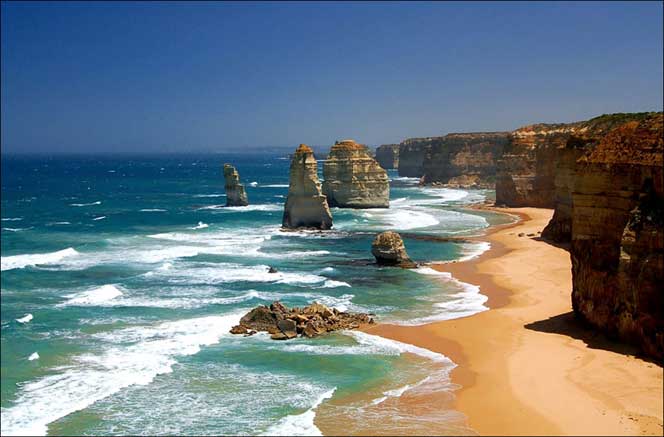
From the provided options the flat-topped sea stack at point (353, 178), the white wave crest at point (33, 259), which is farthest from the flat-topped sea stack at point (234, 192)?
the white wave crest at point (33, 259)

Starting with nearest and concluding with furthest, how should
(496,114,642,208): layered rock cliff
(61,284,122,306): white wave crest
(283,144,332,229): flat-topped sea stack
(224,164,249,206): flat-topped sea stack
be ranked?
(61,284,122,306): white wave crest, (283,144,332,229): flat-topped sea stack, (496,114,642,208): layered rock cliff, (224,164,249,206): flat-topped sea stack

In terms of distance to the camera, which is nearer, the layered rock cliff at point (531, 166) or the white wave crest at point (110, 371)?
the white wave crest at point (110, 371)

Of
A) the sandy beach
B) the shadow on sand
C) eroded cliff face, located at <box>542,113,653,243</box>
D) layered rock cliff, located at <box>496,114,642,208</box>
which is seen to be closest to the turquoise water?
the sandy beach

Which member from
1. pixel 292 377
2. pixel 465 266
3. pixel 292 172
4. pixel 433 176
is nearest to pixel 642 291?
pixel 292 377

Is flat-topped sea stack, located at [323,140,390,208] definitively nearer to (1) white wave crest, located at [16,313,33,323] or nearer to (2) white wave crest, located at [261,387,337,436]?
(1) white wave crest, located at [16,313,33,323]

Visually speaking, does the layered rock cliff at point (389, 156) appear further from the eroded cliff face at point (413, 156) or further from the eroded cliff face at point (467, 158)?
the eroded cliff face at point (467, 158)

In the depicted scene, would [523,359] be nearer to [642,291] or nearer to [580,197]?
[642,291]
